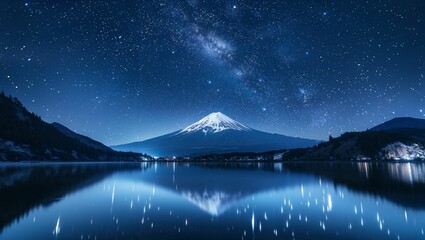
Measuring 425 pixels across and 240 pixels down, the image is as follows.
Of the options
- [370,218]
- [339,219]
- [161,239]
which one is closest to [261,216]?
[339,219]

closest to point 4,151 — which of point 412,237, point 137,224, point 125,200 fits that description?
point 125,200

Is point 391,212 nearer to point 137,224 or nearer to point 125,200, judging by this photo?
point 137,224

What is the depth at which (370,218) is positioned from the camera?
20250mm

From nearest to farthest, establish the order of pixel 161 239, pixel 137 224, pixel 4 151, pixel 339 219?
1. pixel 161 239
2. pixel 137 224
3. pixel 339 219
4. pixel 4 151

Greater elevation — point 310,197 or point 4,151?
point 4,151

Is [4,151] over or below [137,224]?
over

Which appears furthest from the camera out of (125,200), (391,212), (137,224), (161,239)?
(125,200)

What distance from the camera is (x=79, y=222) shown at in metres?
19.3

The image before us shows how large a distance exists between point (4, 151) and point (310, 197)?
20060 centimetres

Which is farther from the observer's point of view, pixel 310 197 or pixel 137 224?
pixel 310 197

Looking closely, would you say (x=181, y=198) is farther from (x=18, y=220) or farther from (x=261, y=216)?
(x=18, y=220)

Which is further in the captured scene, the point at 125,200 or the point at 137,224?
the point at 125,200

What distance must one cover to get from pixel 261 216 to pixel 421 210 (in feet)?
37.6

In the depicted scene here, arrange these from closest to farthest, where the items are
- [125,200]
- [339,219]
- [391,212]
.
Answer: [339,219], [391,212], [125,200]
